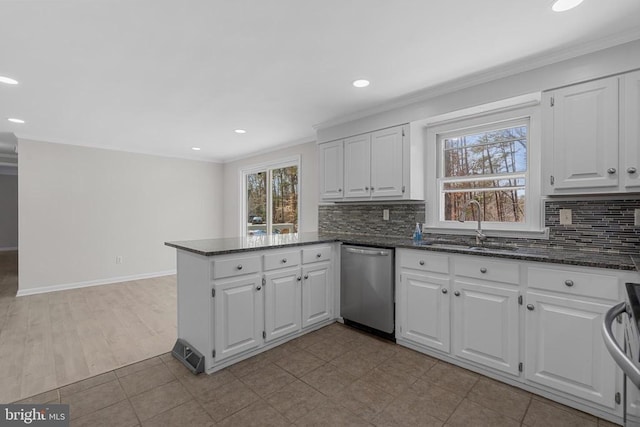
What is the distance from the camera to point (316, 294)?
3029mm

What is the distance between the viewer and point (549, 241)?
7.77 ft

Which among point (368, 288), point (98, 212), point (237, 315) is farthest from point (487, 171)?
point (98, 212)

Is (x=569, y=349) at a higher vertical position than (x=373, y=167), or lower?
lower

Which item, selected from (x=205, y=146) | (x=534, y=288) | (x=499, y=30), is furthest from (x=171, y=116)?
(x=534, y=288)

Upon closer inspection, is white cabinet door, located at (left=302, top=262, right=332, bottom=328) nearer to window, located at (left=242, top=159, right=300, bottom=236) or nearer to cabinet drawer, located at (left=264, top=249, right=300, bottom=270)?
cabinet drawer, located at (left=264, top=249, right=300, bottom=270)

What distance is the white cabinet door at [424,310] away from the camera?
2389 millimetres

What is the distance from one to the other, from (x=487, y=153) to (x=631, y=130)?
40.7 inches

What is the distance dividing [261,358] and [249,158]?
167 inches

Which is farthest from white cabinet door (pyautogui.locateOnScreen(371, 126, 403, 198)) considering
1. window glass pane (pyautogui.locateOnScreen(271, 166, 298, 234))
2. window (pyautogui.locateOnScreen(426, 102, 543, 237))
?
window glass pane (pyautogui.locateOnScreen(271, 166, 298, 234))

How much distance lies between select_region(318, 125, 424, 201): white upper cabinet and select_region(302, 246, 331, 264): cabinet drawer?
0.73 metres

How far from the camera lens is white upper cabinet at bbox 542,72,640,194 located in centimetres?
189

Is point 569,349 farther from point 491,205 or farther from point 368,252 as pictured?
point 368,252

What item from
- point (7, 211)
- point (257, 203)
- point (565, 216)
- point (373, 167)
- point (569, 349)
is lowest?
point (569, 349)

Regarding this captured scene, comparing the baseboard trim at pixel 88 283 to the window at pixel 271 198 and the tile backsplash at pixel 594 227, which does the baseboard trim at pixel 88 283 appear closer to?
the window at pixel 271 198
